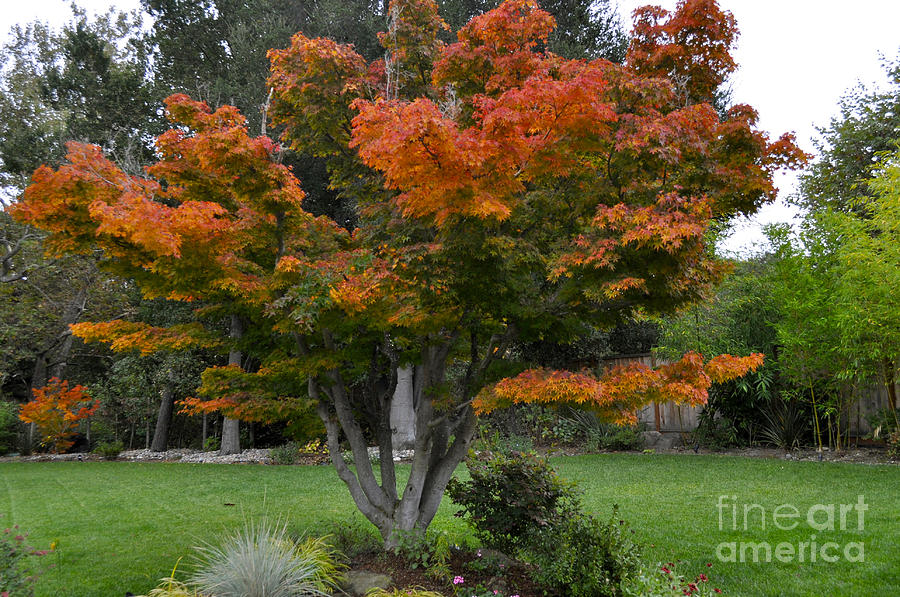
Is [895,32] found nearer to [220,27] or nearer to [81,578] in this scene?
[220,27]

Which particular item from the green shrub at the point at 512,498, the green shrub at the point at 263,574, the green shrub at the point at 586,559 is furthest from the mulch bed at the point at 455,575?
the green shrub at the point at 263,574

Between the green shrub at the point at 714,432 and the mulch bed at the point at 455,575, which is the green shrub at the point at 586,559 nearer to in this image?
the mulch bed at the point at 455,575

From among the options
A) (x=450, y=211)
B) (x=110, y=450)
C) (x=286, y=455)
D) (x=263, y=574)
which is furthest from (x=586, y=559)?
(x=110, y=450)

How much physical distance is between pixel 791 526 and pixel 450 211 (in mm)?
4554

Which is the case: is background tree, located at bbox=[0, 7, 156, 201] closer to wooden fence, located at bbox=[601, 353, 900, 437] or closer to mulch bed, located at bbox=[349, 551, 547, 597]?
mulch bed, located at bbox=[349, 551, 547, 597]

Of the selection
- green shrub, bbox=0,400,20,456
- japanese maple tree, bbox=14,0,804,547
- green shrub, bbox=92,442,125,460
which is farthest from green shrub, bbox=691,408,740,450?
green shrub, bbox=0,400,20,456

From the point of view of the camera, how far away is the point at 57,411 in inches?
525

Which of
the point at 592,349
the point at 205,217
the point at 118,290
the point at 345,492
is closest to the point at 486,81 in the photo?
the point at 205,217

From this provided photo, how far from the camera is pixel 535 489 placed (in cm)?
420

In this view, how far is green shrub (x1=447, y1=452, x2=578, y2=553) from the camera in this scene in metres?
4.12

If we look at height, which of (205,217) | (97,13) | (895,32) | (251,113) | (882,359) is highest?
(97,13)

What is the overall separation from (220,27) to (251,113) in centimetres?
451

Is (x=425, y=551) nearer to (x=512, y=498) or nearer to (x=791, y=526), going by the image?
(x=512, y=498)

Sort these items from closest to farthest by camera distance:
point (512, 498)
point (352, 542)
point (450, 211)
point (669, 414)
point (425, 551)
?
point (450, 211), point (425, 551), point (512, 498), point (352, 542), point (669, 414)
